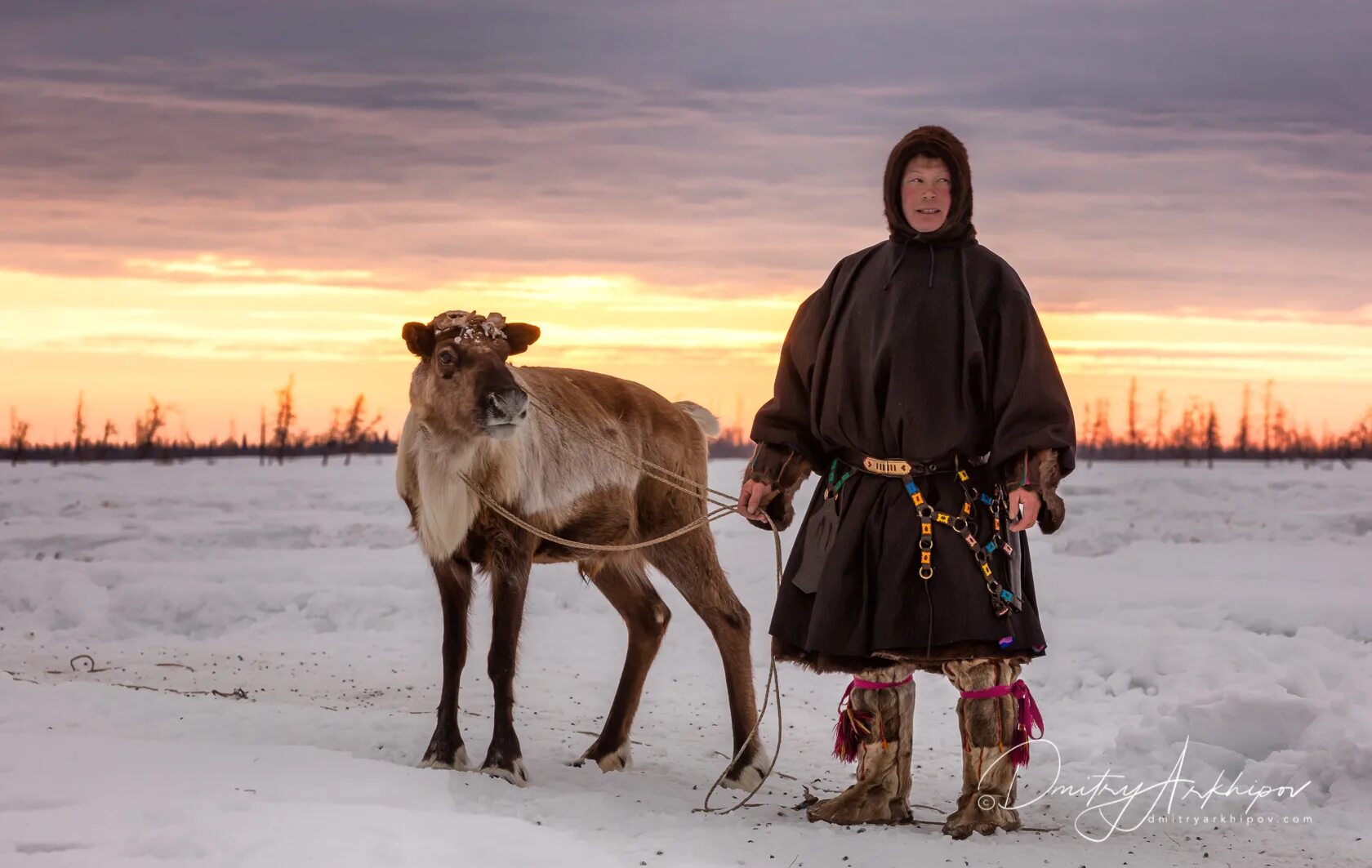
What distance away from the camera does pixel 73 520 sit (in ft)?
52.4

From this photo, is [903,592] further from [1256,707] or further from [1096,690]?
[1096,690]

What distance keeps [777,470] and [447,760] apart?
2.06m

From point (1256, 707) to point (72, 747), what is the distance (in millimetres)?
5477

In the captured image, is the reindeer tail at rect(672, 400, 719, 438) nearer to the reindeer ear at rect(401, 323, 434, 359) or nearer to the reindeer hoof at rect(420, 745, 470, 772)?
the reindeer ear at rect(401, 323, 434, 359)

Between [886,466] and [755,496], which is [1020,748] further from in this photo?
[755,496]

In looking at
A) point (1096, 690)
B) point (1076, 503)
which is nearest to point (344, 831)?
point (1096, 690)

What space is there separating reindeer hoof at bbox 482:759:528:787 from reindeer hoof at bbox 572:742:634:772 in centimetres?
63

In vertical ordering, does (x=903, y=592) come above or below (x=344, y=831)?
above

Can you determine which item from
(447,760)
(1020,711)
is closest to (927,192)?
(1020,711)

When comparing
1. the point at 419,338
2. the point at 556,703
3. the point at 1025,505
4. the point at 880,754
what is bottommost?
the point at 556,703

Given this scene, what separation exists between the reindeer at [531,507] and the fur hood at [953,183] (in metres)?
1.83

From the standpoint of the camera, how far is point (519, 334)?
7.02 meters

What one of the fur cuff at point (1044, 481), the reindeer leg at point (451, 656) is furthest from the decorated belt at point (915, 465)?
the reindeer leg at point (451, 656)

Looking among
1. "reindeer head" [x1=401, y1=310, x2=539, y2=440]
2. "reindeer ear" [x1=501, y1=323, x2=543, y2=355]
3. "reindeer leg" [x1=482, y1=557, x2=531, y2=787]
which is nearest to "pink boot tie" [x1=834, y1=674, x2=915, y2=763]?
"reindeer leg" [x1=482, y1=557, x2=531, y2=787]
